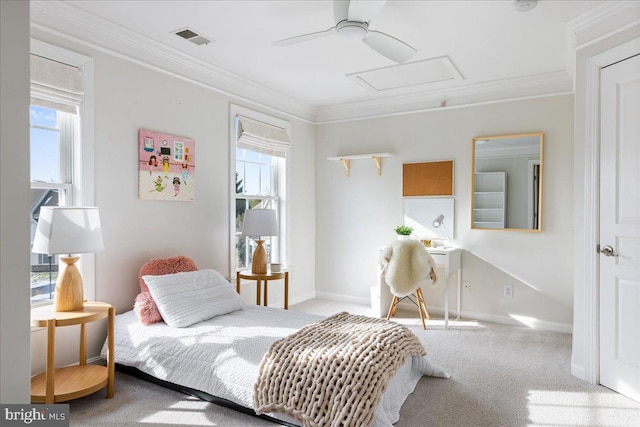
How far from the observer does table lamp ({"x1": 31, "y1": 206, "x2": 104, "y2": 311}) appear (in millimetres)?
2326

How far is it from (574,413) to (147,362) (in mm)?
2570

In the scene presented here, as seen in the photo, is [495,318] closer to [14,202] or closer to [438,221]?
[438,221]

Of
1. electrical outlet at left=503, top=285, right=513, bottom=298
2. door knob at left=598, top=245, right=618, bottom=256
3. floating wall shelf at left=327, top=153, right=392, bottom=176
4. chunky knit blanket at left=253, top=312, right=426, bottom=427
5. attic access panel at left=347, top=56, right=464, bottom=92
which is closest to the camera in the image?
chunky knit blanket at left=253, top=312, right=426, bottom=427

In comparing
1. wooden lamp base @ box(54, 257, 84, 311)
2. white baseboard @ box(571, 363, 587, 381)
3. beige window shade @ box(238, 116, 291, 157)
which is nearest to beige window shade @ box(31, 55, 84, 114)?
wooden lamp base @ box(54, 257, 84, 311)

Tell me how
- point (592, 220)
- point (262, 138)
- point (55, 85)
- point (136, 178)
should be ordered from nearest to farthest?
point (55, 85), point (592, 220), point (136, 178), point (262, 138)

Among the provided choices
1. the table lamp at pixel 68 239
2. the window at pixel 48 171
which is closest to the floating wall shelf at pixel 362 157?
the window at pixel 48 171

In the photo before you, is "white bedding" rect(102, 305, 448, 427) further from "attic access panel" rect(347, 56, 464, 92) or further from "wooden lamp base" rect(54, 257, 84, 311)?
"attic access panel" rect(347, 56, 464, 92)

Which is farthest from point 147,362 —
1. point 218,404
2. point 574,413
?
point 574,413

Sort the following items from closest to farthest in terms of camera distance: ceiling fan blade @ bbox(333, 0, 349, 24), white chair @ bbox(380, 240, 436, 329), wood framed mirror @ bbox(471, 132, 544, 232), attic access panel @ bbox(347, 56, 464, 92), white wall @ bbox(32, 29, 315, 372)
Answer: ceiling fan blade @ bbox(333, 0, 349, 24) → white wall @ bbox(32, 29, 315, 372) → attic access panel @ bbox(347, 56, 464, 92) → white chair @ bbox(380, 240, 436, 329) → wood framed mirror @ bbox(471, 132, 544, 232)

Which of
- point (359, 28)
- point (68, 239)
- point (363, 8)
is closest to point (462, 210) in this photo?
point (359, 28)

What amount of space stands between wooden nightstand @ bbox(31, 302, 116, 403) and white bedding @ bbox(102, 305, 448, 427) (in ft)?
0.65

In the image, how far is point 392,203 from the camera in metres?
4.96

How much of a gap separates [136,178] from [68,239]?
1.01 meters

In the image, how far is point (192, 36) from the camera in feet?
10.5
